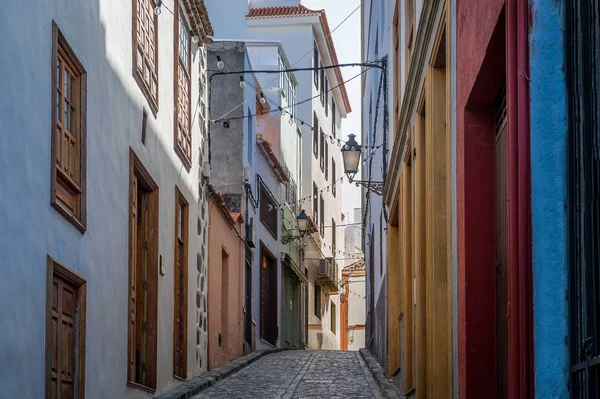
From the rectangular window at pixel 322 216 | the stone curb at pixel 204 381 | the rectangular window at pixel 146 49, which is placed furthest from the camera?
the rectangular window at pixel 322 216

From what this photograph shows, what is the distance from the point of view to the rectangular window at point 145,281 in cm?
1200

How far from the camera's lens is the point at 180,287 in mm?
14430

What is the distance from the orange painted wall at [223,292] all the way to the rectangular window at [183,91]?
2.43m

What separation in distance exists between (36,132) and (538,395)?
4.39 metres

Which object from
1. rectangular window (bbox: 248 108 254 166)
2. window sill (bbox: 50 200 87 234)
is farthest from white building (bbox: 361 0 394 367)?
window sill (bbox: 50 200 87 234)

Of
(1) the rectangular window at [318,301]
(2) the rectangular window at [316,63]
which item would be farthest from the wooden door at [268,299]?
(2) the rectangular window at [316,63]

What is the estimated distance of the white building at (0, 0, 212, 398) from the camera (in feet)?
22.7

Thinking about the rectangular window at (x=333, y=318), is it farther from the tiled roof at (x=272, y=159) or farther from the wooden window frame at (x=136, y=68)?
the wooden window frame at (x=136, y=68)

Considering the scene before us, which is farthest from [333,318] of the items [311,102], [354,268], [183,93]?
[183,93]

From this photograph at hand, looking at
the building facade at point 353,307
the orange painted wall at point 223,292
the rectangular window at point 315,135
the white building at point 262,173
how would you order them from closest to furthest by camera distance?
1. the orange painted wall at point 223,292
2. the white building at point 262,173
3. the rectangular window at point 315,135
4. the building facade at point 353,307

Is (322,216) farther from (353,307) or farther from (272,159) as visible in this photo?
(272,159)

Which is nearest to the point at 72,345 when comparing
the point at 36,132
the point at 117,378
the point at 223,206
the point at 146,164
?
the point at 117,378

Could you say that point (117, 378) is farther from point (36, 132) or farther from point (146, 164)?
point (36, 132)

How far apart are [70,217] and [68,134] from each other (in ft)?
2.47
